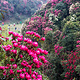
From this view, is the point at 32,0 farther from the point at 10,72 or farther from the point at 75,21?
the point at 10,72

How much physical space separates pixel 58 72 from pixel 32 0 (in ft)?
80.8

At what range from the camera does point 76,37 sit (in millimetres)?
4957

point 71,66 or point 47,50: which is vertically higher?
point 47,50

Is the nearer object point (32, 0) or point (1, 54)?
point (1, 54)

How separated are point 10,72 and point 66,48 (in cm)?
A: 434

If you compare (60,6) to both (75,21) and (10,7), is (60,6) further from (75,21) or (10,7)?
(10,7)

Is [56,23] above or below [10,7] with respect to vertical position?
below

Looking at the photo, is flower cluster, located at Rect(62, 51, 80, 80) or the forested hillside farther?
flower cluster, located at Rect(62, 51, 80, 80)

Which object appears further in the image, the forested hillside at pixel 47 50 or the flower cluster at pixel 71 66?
the flower cluster at pixel 71 66

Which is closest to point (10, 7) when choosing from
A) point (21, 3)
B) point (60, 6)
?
point (21, 3)

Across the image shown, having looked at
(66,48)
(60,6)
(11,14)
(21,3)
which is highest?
(21,3)

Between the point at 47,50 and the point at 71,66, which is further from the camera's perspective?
the point at 47,50

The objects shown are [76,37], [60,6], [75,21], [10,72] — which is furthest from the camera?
[60,6]

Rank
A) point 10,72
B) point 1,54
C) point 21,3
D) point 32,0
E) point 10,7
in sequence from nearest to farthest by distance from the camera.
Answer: point 10,72, point 1,54, point 10,7, point 21,3, point 32,0
